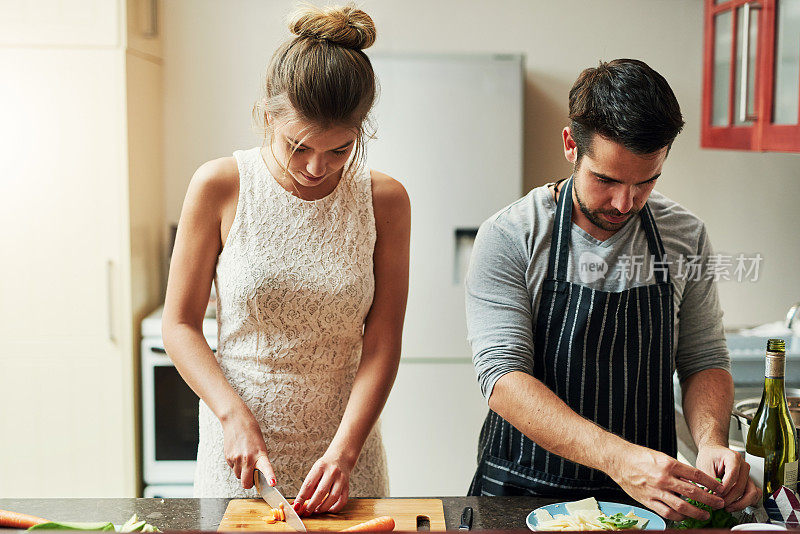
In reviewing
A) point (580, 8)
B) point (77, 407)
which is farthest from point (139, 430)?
point (580, 8)

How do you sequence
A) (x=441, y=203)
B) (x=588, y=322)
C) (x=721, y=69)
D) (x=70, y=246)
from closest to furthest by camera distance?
(x=588, y=322)
(x=721, y=69)
(x=70, y=246)
(x=441, y=203)

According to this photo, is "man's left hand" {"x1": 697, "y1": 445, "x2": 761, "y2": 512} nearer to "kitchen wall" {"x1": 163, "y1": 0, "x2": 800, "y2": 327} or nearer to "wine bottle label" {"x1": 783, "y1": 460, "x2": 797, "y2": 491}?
"wine bottle label" {"x1": 783, "y1": 460, "x2": 797, "y2": 491}

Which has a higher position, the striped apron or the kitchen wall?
the kitchen wall

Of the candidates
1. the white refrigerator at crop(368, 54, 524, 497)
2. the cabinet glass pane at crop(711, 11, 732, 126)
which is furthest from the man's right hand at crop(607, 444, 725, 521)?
the white refrigerator at crop(368, 54, 524, 497)

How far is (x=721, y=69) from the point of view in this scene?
244 cm

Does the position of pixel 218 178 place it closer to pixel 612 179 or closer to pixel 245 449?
pixel 245 449

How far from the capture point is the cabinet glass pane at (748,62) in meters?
2.10

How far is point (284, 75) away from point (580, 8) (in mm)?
2084

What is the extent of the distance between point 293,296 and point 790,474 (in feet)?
2.63

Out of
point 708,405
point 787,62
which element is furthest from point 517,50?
point 708,405

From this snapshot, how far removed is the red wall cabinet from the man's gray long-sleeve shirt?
1.90ft

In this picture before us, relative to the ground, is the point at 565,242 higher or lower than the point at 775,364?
higher

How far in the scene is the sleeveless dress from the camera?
1409 mm

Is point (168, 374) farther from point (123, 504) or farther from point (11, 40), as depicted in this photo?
point (123, 504)
